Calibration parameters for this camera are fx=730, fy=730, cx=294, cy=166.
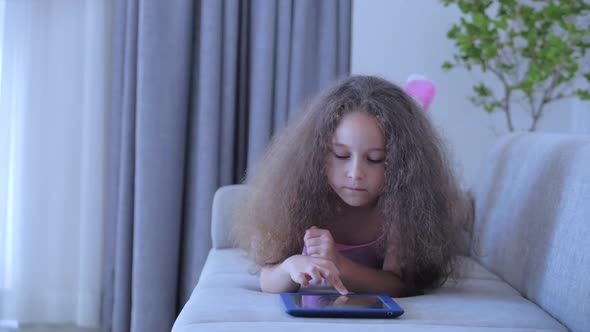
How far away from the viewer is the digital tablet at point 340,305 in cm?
101

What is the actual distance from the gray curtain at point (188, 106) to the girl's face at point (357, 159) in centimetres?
128

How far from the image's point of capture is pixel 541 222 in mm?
1300

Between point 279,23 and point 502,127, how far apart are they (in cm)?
84

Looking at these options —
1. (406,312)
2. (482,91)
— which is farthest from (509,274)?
(482,91)

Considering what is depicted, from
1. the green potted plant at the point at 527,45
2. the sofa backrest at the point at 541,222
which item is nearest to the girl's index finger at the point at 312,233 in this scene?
the sofa backrest at the point at 541,222

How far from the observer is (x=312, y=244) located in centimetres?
116

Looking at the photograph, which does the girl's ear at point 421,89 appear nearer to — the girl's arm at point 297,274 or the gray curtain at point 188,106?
the gray curtain at point 188,106

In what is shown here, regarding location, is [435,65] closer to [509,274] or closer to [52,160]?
[509,274]

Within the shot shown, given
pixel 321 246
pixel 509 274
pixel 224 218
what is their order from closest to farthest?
pixel 321 246 < pixel 509 274 < pixel 224 218

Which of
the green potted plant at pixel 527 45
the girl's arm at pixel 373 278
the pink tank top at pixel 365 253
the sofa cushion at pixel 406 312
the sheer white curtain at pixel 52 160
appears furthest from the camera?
the sheer white curtain at pixel 52 160

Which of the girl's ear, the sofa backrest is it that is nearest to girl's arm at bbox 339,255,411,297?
the sofa backrest

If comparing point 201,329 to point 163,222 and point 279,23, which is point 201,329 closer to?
point 163,222

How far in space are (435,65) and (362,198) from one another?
1370mm

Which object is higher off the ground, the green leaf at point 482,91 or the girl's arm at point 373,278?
the green leaf at point 482,91
